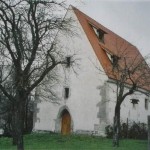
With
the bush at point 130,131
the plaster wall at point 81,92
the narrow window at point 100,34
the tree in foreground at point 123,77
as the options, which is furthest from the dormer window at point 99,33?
the bush at point 130,131

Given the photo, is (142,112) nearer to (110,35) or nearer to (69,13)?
(110,35)

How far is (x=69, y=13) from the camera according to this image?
34250 millimetres

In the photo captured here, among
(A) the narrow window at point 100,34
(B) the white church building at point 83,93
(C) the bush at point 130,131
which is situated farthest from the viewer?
(A) the narrow window at point 100,34

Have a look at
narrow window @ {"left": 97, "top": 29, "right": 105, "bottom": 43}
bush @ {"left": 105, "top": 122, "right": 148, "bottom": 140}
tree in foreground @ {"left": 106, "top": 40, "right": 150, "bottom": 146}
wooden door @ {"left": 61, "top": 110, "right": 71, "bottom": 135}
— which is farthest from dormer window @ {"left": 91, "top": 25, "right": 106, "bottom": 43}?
bush @ {"left": 105, "top": 122, "right": 148, "bottom": 140}

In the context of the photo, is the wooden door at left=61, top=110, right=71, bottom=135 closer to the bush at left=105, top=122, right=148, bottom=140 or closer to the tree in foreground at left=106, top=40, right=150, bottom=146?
the bush at left=105, top=122, right=148, bottom=140

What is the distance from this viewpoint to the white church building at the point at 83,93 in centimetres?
3161

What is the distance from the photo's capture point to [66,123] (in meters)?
33.7

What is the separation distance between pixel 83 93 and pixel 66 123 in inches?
132

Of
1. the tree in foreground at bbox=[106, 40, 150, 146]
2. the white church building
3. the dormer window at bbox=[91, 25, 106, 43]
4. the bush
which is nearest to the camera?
the tree in foreground at bbox=[106, 40, 150, 146]

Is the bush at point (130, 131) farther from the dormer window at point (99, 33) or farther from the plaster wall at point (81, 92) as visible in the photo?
the dormer window at point (99, 33)

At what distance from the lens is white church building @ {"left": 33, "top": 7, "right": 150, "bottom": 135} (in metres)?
31.6

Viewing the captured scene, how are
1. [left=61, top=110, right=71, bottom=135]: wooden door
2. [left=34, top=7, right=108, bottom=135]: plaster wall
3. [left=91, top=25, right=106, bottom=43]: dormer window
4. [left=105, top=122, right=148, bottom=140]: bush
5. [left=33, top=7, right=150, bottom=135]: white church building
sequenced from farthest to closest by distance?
[left=91, top=25, right=106, bottom=43]: dormer window
[left=61, top=110, right=71, bottom=135]: wooden door
[left=34, top=7, right=108, bottom=135]: plaster wall
[left=33, top=7, right=150, bottom=135]: white church building
[left=105, top=122, right=148, bottom=140]: bush

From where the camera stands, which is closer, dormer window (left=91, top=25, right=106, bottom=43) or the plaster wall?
the plaster wall

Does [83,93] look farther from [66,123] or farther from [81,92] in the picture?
[66,123]
